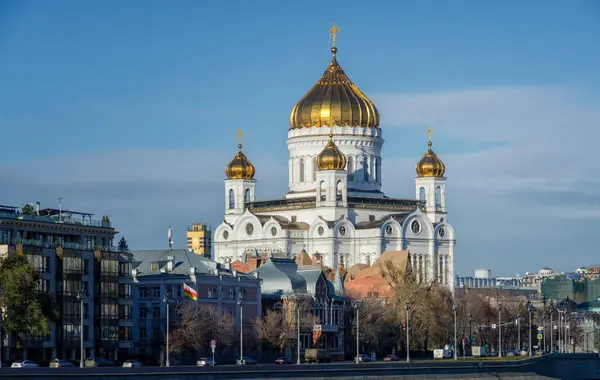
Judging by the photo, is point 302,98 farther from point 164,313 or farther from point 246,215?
point 164,313

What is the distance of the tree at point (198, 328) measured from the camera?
108562 mm

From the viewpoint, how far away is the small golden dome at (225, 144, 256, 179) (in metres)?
178

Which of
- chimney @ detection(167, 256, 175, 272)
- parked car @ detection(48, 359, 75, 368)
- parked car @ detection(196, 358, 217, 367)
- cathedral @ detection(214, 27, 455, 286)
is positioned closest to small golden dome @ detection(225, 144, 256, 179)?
cathedral @ detection(214, 27, 455, 286)

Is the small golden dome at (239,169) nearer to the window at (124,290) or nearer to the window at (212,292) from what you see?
the window at (212,292)

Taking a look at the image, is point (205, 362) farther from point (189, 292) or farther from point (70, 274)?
point (189, 292)

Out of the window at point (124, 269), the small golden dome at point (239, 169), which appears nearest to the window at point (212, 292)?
the window at point (124, 269)

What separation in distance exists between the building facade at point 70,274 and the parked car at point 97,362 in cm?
216

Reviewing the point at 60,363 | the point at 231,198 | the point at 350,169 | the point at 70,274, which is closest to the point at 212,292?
the point at 70,274

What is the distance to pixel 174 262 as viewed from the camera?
119125 mm

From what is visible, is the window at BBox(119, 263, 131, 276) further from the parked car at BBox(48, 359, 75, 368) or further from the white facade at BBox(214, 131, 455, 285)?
the white facade at BBox(214, 131, 455, 285)

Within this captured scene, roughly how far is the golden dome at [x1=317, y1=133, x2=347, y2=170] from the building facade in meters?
58.5

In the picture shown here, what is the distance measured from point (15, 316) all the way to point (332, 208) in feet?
257

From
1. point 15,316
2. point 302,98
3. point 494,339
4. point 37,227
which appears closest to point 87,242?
point 37,227

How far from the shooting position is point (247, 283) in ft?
406
